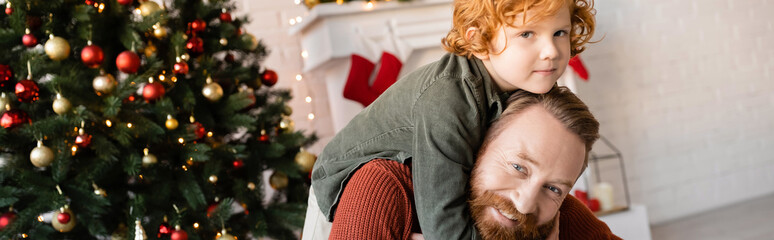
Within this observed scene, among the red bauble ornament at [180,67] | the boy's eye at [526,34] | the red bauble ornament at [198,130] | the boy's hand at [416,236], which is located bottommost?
the red bauble ornament at [198,130]

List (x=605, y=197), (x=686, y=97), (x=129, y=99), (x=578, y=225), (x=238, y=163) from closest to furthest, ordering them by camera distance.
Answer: (x=578, y=225), (x=129, y=99), (x=238, y=163), (x=605, y=197), (x=686, y=97)

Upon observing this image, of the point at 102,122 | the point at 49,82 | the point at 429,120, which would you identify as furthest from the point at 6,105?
the point at 429,120

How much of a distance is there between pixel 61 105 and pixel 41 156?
0.14 meters

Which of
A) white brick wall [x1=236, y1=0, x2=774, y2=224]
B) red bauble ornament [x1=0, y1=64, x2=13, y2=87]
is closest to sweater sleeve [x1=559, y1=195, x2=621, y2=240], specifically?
red bauble ornament [x1=0, y1=64, x2=13, y2=87]

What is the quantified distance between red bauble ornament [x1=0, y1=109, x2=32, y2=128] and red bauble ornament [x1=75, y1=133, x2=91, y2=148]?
151 millimetres

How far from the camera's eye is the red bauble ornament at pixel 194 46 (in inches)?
85.5

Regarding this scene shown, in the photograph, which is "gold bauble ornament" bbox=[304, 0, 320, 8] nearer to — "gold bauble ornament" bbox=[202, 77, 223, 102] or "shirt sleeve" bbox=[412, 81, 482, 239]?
"gold bauble ornament" bbox=[202, 77, 223, 102]

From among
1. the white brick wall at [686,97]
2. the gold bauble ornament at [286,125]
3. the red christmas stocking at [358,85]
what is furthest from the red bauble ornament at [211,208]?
the white brick wall at [686,97]

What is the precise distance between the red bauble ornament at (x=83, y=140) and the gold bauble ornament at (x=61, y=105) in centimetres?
8

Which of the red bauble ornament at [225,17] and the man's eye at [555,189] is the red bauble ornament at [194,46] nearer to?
the red bauble ornament at [225,17]

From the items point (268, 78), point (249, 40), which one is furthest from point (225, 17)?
point (268, 78)

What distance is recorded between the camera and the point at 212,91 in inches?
83.6

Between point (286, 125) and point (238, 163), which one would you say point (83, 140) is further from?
point (286, 125)

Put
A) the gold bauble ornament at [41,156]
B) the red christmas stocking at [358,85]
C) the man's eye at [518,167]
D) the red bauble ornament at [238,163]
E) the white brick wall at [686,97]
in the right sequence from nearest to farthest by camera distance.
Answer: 1. the man's eye at [518,167]
2. the gold bauble ornament at [41,156]
3. the red bauble ornament at [238,163]
4. the red christmas stocking at [358,85]
5. the white brick wall at [686,97]
